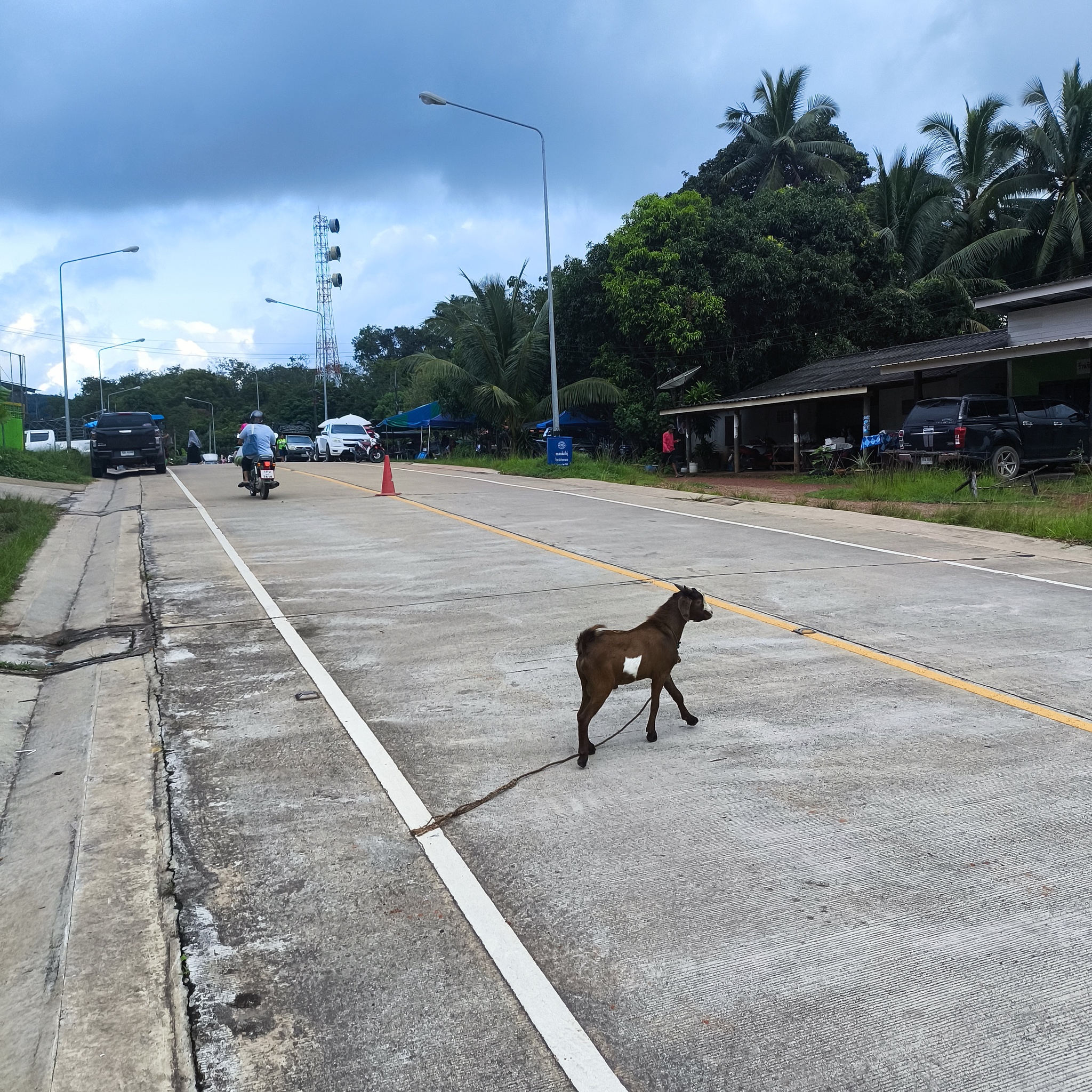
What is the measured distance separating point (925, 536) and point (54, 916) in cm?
1319

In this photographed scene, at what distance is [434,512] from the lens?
721 inches

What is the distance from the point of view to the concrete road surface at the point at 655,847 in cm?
311

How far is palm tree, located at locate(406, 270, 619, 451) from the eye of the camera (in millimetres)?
39781

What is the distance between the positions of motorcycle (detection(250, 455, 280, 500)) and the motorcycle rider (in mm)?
86

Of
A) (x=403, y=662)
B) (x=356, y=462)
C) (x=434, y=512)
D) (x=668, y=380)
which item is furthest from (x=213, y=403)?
(x=403, y=662)

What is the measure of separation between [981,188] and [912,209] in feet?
9.43

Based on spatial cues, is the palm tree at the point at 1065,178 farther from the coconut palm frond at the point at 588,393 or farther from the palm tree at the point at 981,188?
the coconut palm frond at the point at 588,393

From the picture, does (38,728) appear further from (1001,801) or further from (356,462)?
(356,462)

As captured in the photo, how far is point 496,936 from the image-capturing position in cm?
371

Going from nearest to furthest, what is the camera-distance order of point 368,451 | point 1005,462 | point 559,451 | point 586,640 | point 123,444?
point 586,640
point 1005,462
point 559,451
point 123,444
point 368,451

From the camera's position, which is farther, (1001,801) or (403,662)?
(403,662)

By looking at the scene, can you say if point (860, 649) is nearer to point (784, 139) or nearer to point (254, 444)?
point (254, 444)

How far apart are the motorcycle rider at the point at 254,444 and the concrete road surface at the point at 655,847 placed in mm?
11791

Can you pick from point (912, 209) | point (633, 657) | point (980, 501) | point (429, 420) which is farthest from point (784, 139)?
point (633, 657)
